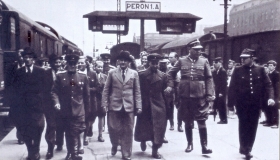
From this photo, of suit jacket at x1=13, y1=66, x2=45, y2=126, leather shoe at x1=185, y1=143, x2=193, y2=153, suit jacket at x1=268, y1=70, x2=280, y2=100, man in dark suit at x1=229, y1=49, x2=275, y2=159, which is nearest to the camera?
suit jacket at x1=13, y1=66, x2=45, y2=126

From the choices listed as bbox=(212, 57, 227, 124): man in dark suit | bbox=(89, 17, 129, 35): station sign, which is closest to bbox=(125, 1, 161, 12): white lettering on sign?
bbox=(212, 57, 227, 124): man in dark suit

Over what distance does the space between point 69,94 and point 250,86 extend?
2.87 meters

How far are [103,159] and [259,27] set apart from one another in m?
12.3

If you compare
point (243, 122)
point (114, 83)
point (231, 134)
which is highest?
point (114, 83)

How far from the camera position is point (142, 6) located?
1199 centimetres

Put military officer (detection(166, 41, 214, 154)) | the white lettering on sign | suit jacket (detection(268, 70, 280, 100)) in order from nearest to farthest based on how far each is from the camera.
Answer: military officer (detection(166, 41, 214, 154))
suit jacket (detection(268, 70, 280, 100))
the white lettering on sign

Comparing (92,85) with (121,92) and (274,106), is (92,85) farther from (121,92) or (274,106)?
(274,106)

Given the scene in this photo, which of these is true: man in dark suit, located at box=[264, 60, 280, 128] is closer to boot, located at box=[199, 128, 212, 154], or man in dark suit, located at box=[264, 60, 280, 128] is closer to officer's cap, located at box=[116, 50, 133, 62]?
boot, located at box=[199, 128, 212, 154]

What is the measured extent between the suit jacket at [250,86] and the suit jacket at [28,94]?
10.2 feet

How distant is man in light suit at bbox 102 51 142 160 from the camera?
6.43 m

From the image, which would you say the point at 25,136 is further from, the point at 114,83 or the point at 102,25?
the point at 102,25

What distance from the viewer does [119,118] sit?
6.52 m

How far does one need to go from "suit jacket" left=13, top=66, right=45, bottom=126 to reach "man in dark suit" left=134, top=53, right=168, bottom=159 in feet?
5.62


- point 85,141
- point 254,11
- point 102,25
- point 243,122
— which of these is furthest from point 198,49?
point 254,11
